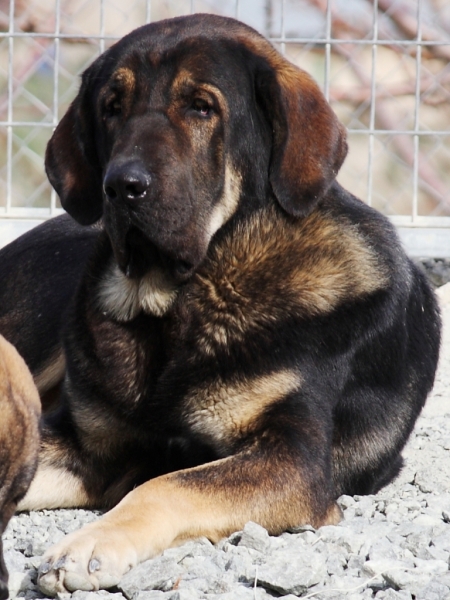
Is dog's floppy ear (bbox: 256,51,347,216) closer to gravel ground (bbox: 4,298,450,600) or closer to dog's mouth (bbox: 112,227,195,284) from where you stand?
dog's mouth (bbox: 112,227,195,284)

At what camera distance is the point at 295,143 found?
4000mm

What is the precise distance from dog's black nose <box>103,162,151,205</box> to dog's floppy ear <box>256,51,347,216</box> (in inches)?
23.6

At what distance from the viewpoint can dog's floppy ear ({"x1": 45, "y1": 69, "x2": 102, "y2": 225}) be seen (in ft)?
14.1

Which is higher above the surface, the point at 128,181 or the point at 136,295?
the point at 128,181

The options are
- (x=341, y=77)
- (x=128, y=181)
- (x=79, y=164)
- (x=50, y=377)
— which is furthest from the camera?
(x=341, y=77)

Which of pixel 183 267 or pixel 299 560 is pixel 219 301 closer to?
pixel 183 267

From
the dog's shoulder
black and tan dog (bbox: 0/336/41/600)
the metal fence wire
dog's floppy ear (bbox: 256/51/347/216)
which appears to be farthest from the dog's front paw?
the metal fence wire

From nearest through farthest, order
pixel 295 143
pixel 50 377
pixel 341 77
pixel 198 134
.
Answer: pixel 198 134 < pixel 295 143 < pixel 50 377 < pixel 341 77

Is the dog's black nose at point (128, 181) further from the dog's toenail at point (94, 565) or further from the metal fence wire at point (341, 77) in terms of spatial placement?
the metal fence wire at point (341, 77)

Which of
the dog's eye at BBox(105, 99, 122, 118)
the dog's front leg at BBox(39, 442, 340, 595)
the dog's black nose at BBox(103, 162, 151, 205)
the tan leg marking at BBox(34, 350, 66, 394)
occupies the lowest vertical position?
the tan leg marking at BBox(34, 350, 66, 394)

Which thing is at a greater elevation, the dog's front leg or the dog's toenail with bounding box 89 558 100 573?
the dog's toenail with bounding box 89 558 100 573

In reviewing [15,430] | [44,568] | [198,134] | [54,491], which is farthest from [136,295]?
[44,568]

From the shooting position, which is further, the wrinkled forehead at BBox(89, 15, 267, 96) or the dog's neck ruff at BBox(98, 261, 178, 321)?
the dog's neck ruff at BBox(98, 261, 178, 321)

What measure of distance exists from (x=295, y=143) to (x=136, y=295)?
0.85m
